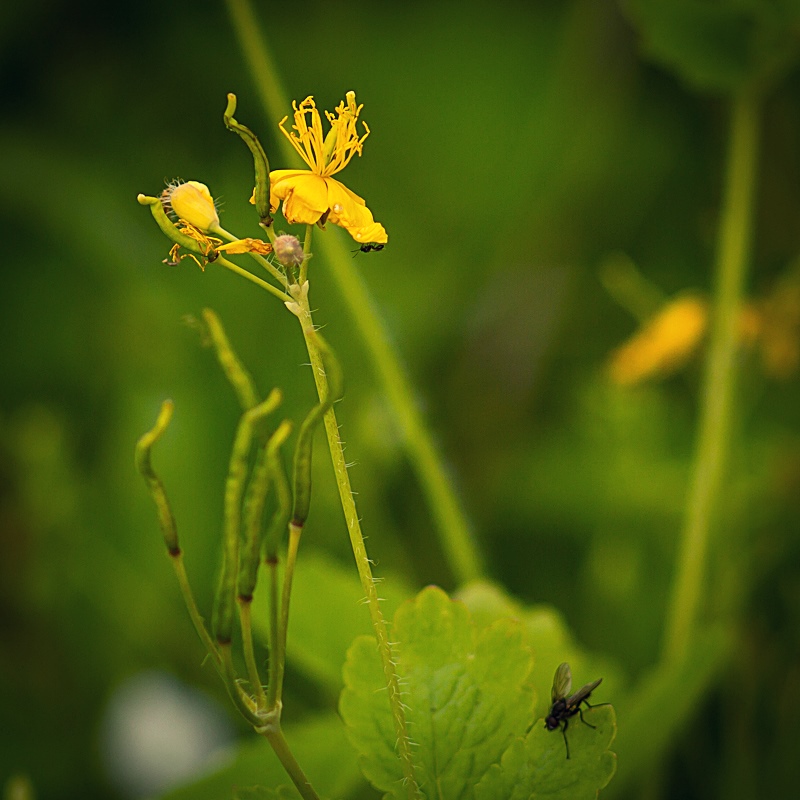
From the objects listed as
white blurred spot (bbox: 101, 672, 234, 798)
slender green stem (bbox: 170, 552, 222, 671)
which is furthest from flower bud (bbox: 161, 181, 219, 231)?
white blurred spot (bbox: 101, 672, 234, 798)

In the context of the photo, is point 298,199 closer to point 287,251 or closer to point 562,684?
point 287,251

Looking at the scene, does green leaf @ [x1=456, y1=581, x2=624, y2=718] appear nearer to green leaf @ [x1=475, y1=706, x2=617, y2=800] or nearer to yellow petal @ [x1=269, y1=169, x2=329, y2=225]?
green leaf @ [x1=475, y1=706, x2=617, y2=800]

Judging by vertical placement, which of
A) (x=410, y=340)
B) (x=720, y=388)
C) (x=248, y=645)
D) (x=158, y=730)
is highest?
(x=410, y=340)

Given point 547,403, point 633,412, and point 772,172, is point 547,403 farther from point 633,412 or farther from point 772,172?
point 772,172

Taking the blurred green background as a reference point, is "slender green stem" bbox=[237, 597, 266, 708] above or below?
below

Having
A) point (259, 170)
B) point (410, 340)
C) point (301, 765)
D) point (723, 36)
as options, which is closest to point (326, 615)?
point (301, 765)

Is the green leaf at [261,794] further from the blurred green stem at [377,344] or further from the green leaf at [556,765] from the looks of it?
the blurred green stem at [377,344]
